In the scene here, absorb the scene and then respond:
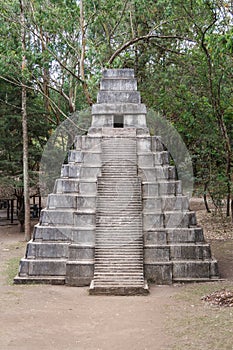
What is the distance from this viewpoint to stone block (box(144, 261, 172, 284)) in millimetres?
11672

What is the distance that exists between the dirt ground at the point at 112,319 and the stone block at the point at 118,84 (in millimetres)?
7535

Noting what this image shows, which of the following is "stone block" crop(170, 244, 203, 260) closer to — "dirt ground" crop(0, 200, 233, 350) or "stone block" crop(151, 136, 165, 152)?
"dirt ground" crop(0, 200, 233, 350)

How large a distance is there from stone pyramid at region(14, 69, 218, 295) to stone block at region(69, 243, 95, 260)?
0.03m

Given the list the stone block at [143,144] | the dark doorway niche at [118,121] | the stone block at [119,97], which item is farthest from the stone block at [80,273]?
the stone block at [119,97]

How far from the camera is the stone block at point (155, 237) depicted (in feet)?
39.6

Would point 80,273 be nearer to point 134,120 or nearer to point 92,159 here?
point 92,159

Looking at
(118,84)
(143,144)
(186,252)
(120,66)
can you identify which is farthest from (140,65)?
(186,252)

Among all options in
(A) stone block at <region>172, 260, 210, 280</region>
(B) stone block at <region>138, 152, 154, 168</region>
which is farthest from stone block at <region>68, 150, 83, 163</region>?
(A) stone block at <region>172, 260, 210, 280</region>

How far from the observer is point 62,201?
41.4 ft

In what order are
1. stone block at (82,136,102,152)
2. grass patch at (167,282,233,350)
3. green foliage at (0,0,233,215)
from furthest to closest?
green foliage at (0,0,233,215), stone block at (82,136,102,152), grass patch at (167,282,233,350)

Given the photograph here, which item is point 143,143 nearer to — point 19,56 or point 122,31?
point 19,56

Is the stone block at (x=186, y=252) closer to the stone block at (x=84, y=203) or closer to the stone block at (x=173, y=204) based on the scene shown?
the stone block at (x=173, y=204)

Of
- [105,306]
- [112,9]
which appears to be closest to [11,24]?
[112,9]

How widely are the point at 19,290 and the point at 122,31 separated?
18.1m
